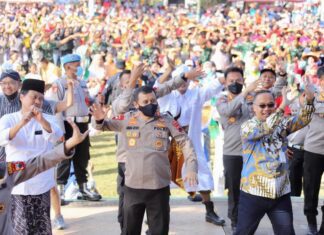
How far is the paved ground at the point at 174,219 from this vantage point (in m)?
7.30

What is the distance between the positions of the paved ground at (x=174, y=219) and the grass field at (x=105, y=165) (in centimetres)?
132

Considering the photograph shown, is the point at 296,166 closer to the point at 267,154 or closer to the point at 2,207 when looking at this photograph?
the point at 267,154

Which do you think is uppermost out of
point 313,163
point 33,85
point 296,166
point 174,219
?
point 33,85

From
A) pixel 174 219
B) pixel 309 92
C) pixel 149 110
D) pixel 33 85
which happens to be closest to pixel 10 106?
pixel 33 85

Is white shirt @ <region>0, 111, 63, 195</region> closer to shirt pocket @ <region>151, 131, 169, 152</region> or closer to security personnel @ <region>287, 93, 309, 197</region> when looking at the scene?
shirt pocket @ <region>151, 131, 169, 152</region>

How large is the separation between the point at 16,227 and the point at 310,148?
9.68 ft

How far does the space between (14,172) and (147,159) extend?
1720 millimetres

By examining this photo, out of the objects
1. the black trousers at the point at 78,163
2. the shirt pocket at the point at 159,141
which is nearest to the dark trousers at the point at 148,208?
the shirt pocket at the point at 159,141

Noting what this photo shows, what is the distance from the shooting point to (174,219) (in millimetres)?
7730

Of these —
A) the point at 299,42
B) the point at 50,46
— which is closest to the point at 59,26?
the point at 50,46

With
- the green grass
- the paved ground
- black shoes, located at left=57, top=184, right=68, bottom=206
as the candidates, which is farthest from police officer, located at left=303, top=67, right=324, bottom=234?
the green grass

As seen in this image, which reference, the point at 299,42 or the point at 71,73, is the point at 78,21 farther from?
the point at 71,73

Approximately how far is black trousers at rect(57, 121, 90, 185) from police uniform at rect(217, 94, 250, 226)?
1.90 m

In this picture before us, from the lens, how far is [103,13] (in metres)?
36.2
